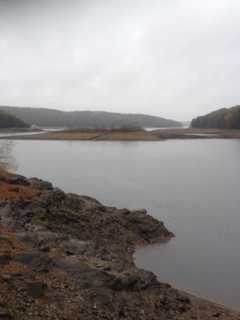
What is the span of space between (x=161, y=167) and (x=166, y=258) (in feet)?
131

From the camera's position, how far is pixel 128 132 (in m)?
135

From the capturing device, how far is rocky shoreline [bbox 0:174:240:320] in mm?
11633

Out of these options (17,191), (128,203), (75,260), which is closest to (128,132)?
(128,203)

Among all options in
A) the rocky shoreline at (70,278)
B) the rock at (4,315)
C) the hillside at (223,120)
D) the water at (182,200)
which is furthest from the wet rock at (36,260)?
the hillside at (223,120)

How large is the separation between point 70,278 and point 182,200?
22610 millimetres

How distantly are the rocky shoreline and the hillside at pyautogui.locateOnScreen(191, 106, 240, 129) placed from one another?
445 feet

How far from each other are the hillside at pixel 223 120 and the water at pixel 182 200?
8422 cm

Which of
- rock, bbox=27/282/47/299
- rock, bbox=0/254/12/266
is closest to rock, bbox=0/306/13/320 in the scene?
rock, bbox=27/282/47/299

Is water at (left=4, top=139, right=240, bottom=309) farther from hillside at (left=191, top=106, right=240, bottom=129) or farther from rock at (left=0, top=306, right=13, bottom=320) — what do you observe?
hillside at (left=191, top=106, right=240, bottom=129)

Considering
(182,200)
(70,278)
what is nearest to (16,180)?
(70,278)

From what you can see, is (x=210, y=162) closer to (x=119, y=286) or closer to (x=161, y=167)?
(x=161, y=167)

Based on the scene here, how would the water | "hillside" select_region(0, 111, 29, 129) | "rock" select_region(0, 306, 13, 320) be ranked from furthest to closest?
"hillside" select_region(0, 111, 29, 129) → the water → "rock" select_region(0, 306, 13, 320)

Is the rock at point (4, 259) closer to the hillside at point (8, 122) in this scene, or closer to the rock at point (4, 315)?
the rock at point (4, 315)

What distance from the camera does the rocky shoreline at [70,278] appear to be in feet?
38.2
